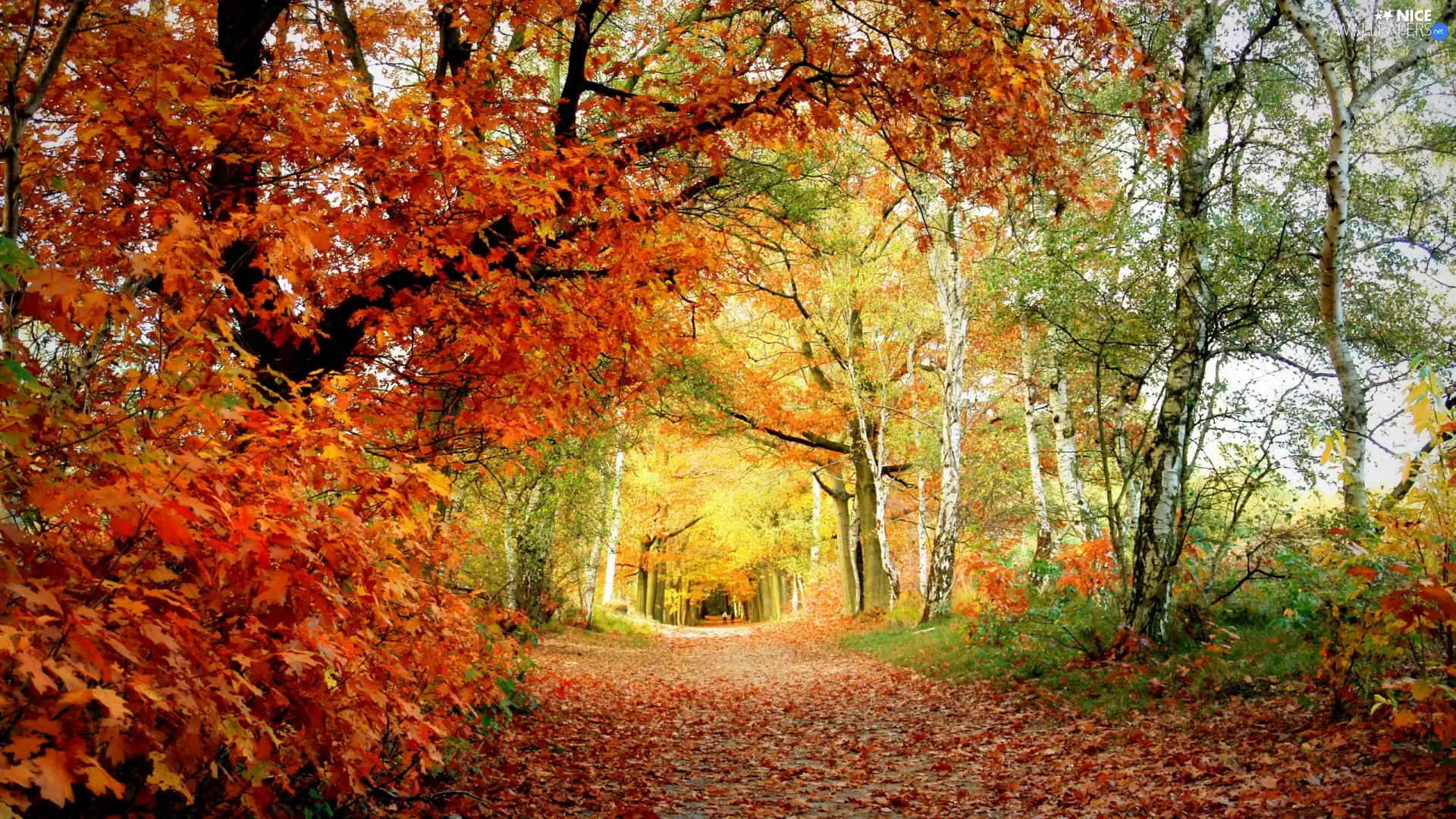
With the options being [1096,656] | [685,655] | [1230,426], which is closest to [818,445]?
[685,655]

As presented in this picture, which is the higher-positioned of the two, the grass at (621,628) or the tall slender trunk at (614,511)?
the tall slender trunk at (614,511)

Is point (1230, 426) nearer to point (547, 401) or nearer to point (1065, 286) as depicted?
point (1065, 286)

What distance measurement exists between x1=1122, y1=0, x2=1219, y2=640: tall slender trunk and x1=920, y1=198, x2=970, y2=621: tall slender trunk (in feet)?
19.0

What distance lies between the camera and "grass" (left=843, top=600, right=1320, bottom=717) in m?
7.08

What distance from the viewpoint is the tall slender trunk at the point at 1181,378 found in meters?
8.49

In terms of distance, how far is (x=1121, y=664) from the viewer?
26.6 feet

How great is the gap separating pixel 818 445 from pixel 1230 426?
10906 millimetres

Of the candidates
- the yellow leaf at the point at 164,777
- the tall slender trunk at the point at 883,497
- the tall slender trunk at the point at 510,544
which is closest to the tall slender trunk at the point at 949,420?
the tall slender trunk at the point at 883,497

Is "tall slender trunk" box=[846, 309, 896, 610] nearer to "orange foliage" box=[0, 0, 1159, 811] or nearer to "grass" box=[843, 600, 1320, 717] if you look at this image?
"grass" box=[843, 600, 1320, 717]

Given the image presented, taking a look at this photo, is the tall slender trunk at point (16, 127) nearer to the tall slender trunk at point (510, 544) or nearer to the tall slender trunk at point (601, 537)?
the tall slender trunk at point (510, 544)

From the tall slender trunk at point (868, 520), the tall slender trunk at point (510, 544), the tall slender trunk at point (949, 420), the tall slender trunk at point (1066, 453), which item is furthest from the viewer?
the tall slender trunk at point (868, 520)

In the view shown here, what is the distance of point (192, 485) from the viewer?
10.2 ft

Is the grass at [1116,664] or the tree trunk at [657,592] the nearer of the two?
the grass at [1116,664]

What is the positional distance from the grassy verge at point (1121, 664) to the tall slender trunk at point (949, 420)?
11.7 feet
